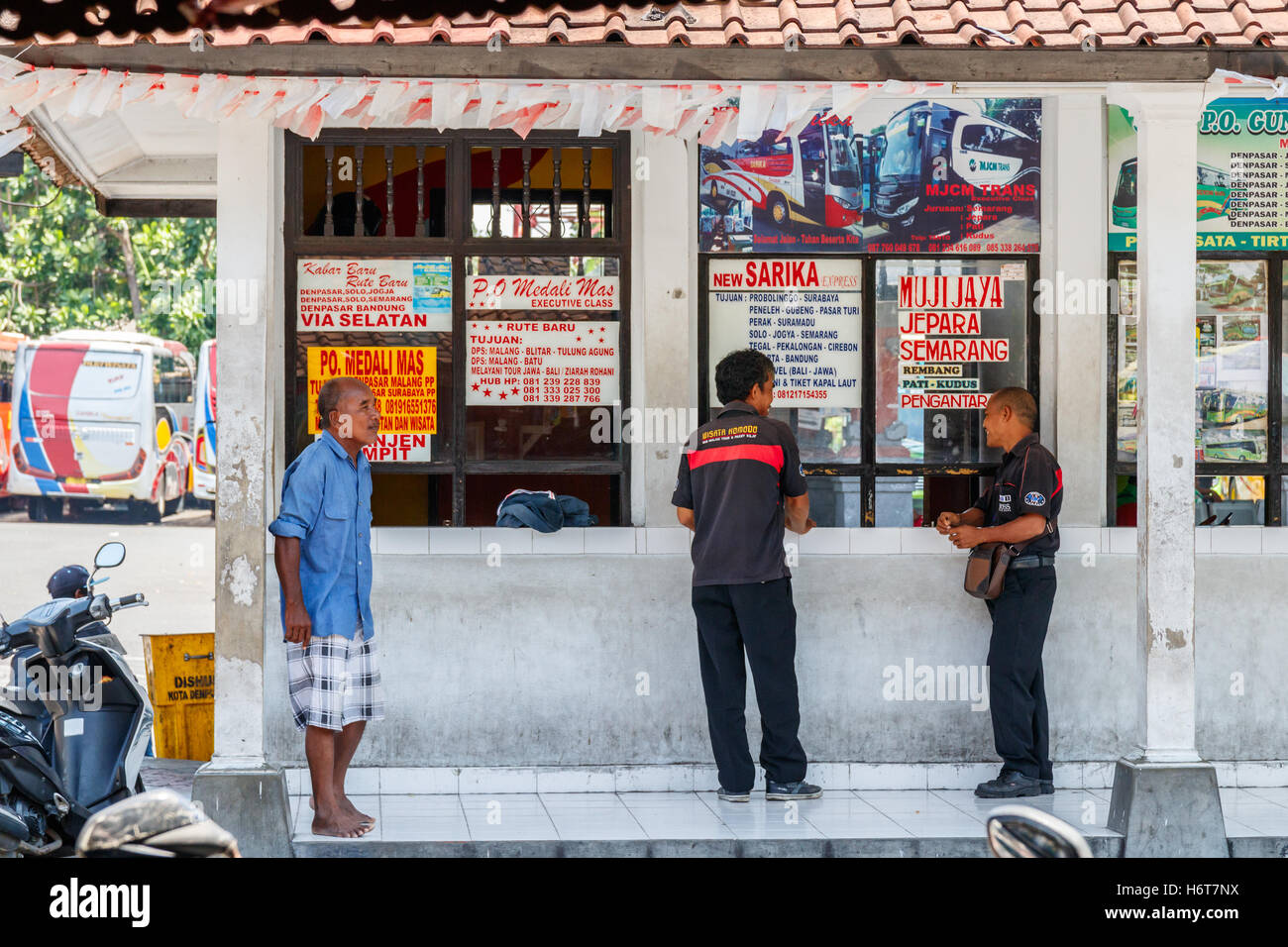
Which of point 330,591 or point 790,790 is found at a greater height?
point 330,591

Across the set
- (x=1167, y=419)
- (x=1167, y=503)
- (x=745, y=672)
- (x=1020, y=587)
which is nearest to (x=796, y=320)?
(x=1020, y=587)

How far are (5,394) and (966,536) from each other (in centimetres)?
2446

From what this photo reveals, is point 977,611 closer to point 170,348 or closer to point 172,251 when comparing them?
point 172,251

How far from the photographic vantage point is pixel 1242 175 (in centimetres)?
747

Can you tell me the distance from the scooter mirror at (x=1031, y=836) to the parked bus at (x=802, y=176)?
4798 millimetres

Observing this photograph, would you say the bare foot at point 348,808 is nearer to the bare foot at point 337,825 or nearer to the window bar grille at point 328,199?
the bare foot at point 337,825

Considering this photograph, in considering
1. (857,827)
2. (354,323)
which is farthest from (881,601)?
(354,323)

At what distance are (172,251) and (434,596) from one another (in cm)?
Result: 2129

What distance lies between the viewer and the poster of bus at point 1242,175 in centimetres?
746

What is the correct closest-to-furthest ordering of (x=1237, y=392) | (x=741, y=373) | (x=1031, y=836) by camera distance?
(x=1031, y=836), (x=741, y=373), (x=1237, y=392)

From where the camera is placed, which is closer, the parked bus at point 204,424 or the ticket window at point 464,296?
the ticket window at point 464,296

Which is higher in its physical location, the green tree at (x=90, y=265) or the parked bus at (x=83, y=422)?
the green tree at (x=90, y=265)

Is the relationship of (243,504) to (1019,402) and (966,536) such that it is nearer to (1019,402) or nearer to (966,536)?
(966,536)

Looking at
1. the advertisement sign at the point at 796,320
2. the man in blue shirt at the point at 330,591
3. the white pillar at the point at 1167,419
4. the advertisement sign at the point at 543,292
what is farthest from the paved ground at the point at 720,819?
the advertisement sign at the point at 543,292
